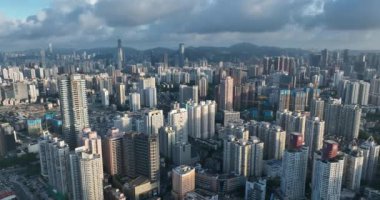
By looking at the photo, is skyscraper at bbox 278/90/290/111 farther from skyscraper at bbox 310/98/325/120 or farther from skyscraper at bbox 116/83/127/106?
skyscraper at bbox 116/83/127/106

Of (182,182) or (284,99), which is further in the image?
(284,99)

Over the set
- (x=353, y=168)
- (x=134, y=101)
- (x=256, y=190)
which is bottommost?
(x=256, y=190)

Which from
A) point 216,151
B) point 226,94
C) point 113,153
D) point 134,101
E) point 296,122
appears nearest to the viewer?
point 113,153

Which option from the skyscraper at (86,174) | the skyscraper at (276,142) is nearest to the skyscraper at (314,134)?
the skyscraper at (276,142)

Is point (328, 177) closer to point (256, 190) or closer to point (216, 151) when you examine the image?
point (256, 190)

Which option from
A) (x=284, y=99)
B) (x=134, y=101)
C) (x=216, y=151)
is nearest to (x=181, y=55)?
(x=134, y=101)

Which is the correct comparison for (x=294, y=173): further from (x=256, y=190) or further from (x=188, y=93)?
(x=188, y=93)

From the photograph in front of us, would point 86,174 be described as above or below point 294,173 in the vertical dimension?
above

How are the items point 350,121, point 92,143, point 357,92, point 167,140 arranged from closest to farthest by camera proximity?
point 92,143 < point 167,140 < point 350,121 < point 357,92
